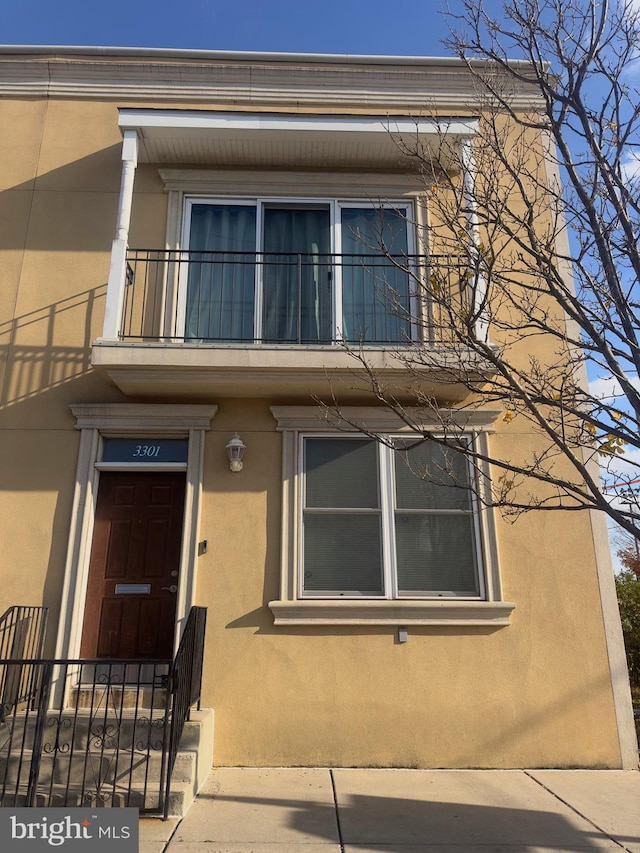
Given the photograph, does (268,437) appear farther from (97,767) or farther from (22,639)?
(97,767)

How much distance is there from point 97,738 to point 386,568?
2.91 meters

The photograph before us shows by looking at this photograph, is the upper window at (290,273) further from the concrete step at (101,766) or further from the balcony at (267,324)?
the concrete step at (101,766)

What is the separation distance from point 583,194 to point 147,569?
5.05 m

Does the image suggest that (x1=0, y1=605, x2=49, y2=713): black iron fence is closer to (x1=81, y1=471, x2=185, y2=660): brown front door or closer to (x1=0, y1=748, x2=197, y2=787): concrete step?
(x1=81, y1=471, x2=185, y2=660): brown front door

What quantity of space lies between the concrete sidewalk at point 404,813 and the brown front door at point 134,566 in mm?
1495

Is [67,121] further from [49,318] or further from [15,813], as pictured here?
[15,813]

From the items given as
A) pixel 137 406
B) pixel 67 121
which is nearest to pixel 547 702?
pixel 137 406

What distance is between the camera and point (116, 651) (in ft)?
19.5

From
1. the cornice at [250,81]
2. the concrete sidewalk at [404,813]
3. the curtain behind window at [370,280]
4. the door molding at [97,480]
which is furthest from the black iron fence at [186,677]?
the cornice at [250,81]

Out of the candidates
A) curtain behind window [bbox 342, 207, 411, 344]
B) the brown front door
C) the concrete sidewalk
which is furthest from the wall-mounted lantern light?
the concrete sidewalk

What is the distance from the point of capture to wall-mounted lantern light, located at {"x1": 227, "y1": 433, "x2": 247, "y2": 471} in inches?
246

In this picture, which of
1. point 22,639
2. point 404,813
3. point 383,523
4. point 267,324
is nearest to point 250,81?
point 267,324

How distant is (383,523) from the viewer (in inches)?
248

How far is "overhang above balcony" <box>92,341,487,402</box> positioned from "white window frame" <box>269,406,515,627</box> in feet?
1.10
